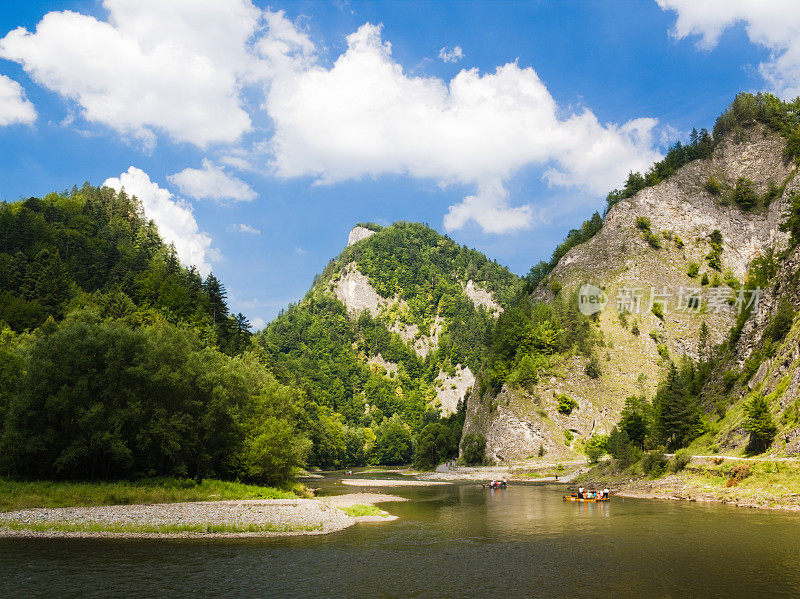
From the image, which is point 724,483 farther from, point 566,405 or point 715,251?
point 715,251

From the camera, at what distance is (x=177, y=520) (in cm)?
3869

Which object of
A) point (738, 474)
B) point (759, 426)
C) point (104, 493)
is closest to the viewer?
point (104, 493)

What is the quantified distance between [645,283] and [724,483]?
3316 inches

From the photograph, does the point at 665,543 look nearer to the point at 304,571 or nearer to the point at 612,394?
the point at 304,571

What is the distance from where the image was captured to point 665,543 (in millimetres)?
34750

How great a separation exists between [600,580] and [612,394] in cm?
10046

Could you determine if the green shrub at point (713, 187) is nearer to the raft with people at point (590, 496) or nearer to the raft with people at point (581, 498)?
the raft with people at point (590, 496)

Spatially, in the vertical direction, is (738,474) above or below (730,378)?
below

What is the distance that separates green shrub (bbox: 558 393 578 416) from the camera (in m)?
118

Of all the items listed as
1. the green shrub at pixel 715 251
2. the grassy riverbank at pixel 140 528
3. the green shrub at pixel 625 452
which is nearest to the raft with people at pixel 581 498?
the green shrub at pixel 625 452

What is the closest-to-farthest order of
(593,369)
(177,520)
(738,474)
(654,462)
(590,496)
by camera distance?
(177,520)
(738,474)
(590,496)
(654,462)
(593,369)

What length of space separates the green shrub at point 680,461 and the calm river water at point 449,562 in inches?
910

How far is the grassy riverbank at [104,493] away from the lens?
42.8m

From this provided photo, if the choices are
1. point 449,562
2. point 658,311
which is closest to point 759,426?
point 449,562
